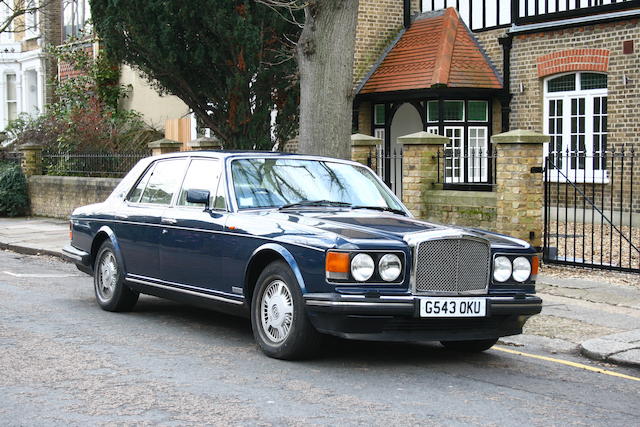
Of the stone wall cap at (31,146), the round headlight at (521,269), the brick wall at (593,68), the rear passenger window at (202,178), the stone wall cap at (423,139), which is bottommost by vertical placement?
the round headlight at (521,269)

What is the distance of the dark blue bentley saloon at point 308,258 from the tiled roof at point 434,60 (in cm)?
1286

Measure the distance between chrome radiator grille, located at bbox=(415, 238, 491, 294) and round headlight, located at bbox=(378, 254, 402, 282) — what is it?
141 millimetres

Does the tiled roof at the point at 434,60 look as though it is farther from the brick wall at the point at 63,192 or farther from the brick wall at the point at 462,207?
the brick wall at the point at 462,207

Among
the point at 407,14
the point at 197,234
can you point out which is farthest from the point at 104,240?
the point at 407,14

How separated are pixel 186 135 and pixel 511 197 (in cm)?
1621

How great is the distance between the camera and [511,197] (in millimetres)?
12523

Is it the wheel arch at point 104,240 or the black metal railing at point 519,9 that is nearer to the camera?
the wheel arch at point 104,240

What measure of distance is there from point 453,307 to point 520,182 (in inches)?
233

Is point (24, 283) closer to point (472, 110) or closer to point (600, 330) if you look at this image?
point (600, 330)

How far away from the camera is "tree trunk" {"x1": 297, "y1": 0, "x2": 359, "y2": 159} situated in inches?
494

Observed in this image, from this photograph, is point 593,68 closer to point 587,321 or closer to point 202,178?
point 587,321

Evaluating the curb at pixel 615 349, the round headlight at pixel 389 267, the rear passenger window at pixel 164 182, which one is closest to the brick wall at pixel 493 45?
the rear passenger window at pixel 164 182

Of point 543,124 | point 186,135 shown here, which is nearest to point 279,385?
point 543,124

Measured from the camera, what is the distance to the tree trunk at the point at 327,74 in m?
12.5
